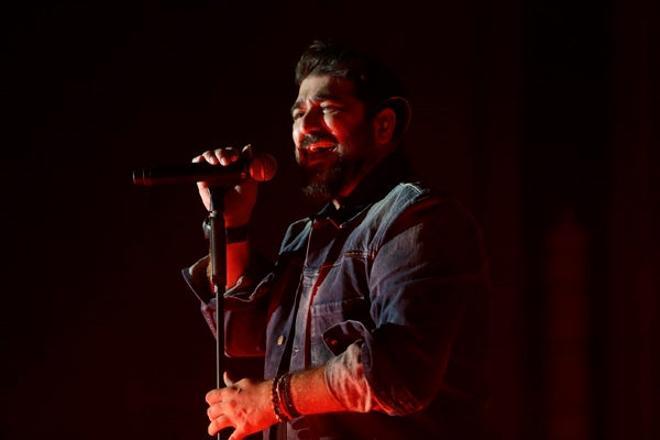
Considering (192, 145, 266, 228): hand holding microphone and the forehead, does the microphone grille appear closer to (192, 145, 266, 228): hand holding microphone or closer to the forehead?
(192, 145, 266, 228): hand holding microphone

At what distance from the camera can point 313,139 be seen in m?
1.86

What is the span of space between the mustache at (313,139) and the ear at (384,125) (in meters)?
0.11

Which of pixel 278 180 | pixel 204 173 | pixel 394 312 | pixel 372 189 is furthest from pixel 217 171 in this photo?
pixel 278 180

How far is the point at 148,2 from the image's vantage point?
8.61 ft

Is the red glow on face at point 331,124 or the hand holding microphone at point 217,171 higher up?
the red glow on face at point 331,124

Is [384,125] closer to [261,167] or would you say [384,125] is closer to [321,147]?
[321,147]

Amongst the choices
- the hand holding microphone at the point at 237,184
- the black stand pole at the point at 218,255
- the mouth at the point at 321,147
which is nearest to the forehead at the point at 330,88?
the mouth at the point at 321,147

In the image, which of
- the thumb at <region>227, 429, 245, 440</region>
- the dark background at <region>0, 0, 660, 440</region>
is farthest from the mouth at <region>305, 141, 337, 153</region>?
the dark background at <region>0, 0, 660, 440</region>

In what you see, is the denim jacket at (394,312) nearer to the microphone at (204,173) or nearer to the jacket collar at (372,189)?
the jacket collar at (372,189)

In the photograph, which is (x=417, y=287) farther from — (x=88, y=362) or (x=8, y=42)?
(x=8, y=42)

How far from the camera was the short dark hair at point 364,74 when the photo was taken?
6.11 ft

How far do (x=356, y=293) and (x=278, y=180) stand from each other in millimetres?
1167

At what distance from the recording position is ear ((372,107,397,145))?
1.86 m

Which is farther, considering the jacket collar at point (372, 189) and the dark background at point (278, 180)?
the dark background at point (278, 180)
